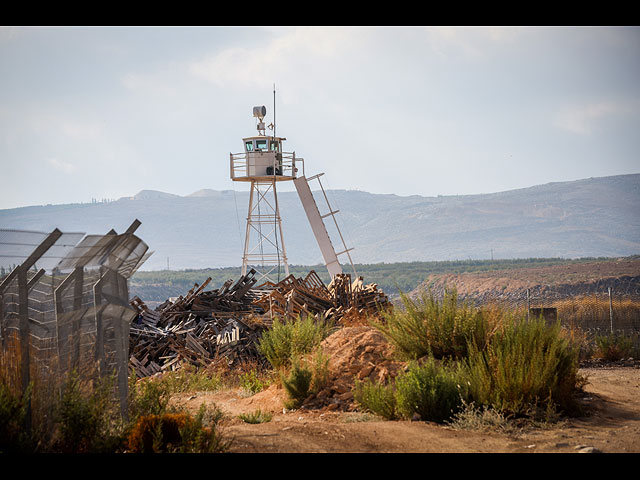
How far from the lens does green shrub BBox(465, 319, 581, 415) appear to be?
1001cm

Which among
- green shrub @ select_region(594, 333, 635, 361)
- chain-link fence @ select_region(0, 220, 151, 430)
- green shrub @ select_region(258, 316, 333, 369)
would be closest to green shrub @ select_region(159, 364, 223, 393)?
green shrub @ select_region(258, 316, 333, 369)

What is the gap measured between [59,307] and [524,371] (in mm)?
6000

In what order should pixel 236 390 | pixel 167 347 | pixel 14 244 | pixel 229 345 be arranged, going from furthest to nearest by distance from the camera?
pixel 167 347 < pixel 229 345 < pixel 236 390 < pixel 14 244

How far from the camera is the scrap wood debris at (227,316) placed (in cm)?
1889

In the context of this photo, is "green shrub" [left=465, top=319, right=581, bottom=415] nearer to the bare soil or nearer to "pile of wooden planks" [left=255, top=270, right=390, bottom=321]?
the bare soil

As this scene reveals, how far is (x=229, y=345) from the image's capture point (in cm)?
1873

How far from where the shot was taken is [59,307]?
791 centimetres

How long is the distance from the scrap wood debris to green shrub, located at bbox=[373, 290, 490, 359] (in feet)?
18.7

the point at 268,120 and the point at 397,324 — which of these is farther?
the point at 268,120
